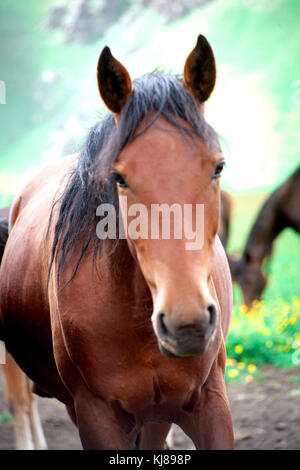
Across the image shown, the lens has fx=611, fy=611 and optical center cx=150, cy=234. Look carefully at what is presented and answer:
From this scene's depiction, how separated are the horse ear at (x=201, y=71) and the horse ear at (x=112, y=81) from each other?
229mm

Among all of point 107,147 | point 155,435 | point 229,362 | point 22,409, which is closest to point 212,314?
point 107,147

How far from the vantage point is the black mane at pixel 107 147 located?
2.18 meters

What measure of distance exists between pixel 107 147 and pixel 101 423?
1110mm

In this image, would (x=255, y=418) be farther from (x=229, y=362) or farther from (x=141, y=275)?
(x=141, y=275)

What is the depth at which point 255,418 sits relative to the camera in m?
4.99

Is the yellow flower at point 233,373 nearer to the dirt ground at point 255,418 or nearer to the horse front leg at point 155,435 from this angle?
the dirt ground at point 255,418

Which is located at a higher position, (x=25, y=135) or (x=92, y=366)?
(x=25, y=135)

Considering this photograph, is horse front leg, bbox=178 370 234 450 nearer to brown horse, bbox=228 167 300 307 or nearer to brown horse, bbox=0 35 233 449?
brown horse, bbox=0 35 233 449

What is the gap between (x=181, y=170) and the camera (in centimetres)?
203

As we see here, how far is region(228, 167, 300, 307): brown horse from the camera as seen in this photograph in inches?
389

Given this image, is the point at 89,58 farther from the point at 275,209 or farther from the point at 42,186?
the point at 42,186

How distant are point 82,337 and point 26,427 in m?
2.50

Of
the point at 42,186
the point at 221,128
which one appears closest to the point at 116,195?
the point at 42,186

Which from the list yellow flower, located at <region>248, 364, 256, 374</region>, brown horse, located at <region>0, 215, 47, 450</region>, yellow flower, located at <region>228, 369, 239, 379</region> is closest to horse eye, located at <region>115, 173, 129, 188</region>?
brown horse, located at <region>0, 215, 47, 450</region>
